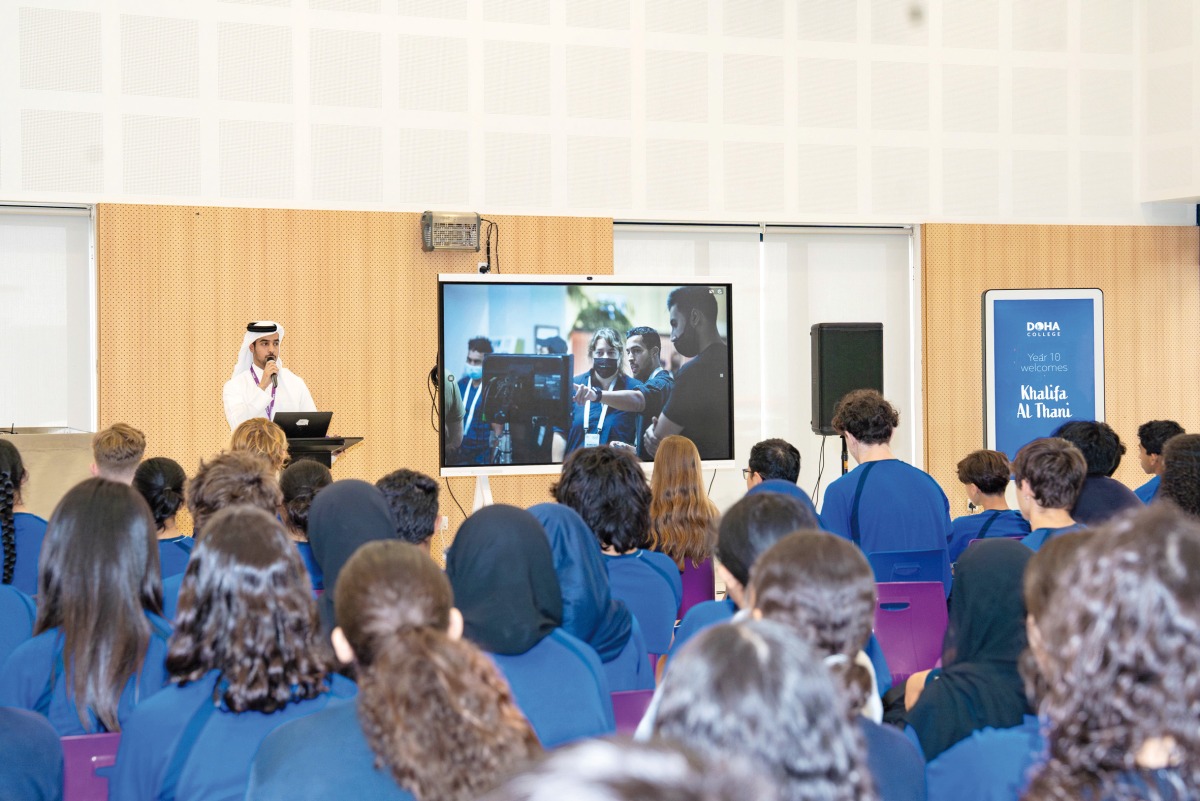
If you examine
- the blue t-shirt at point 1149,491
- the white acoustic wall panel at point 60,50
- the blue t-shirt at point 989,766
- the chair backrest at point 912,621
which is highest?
the white acoustic wall panel at point 60,50

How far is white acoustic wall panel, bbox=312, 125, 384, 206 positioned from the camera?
25.2 feet

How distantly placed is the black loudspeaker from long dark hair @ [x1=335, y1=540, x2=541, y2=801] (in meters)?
6.42

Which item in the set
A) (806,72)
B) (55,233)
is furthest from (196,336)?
(806,72)

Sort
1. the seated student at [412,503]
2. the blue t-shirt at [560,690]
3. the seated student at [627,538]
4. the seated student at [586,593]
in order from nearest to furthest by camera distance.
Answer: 1. the blue t-shirt at [560,690]
2. the seated student at [586,593]
3. the seated student at [412,503]
4. the seated student at [627,538]

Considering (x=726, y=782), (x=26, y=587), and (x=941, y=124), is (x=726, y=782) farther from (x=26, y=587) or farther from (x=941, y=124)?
(x=941, y=124)

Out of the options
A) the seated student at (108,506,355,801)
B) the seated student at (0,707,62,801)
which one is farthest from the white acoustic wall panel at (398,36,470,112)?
the seated student at (0,707,62,801)

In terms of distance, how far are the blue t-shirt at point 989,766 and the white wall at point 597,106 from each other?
6.67 meters

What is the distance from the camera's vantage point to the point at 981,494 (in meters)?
5.00

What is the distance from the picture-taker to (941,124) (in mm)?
8820

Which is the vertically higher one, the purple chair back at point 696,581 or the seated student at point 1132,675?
the seated student at point 1132,675

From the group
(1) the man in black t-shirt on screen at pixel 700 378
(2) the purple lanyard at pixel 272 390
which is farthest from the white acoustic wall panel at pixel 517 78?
(2) the purple lanyard at pixel 272 390

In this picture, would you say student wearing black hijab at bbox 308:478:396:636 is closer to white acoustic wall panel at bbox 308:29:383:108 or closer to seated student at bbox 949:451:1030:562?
seated student at bbox 949:451:1030:562

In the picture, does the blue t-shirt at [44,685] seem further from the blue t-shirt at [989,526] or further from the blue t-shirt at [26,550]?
the blue t-shirt at [989,526]

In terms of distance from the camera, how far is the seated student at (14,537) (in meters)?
3.88
